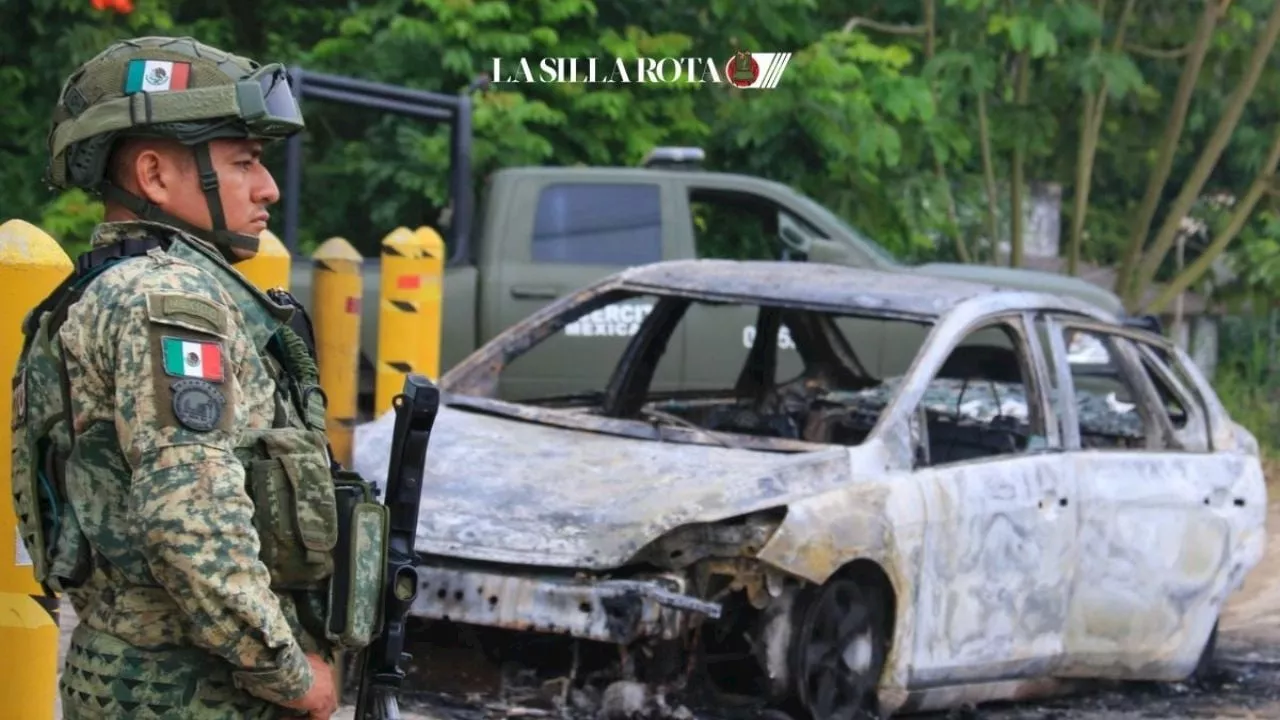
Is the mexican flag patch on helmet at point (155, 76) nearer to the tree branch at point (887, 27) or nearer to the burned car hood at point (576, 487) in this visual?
the burned car hood at point (576, 487)

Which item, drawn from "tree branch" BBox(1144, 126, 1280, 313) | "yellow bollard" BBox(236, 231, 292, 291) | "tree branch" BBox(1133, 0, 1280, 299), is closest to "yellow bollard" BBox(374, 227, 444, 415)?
"yellow bollard" BBox(236, 231, 292, 291)

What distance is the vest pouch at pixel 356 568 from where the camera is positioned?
3.04 meters

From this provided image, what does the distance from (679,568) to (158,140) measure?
9.94ft

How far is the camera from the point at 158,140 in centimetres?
300

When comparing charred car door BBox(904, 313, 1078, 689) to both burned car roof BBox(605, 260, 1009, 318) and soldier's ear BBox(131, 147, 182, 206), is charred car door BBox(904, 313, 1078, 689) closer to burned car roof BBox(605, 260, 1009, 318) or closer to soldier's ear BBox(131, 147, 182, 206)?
burned car roof BBox(605, 260, 1009, 318)

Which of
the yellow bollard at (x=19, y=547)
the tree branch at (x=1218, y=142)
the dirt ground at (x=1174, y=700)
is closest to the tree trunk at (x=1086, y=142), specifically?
the tree branch at (x=1218, y=142)

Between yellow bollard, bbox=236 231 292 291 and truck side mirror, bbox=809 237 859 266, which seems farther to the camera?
truck side mirror, bbox=809 237 859 266

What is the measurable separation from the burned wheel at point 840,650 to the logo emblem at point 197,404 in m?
3.30

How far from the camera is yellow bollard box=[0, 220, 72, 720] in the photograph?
4379mm

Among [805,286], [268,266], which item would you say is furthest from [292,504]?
[805,286]

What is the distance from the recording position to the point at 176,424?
9.18 feet

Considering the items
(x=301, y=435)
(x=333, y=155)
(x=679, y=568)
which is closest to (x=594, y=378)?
(x=333, y=155)

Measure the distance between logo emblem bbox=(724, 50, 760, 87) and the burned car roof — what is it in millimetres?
5746

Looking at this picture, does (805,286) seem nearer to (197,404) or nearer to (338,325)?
(338,325)
